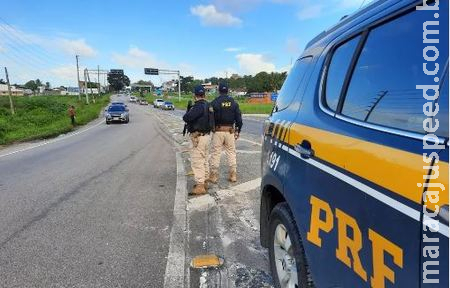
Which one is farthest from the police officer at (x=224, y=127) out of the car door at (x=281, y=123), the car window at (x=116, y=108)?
the car window at (x=116, y=108)

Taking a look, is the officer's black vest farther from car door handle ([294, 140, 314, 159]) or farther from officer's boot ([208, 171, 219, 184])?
car door handle ([294, 140, 314, 159])

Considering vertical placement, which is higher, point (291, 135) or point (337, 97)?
point (337, 97)

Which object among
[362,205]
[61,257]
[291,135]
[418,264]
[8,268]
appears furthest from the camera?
[61,257]

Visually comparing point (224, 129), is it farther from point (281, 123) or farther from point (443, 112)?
point (443, 112)

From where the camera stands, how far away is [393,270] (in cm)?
152

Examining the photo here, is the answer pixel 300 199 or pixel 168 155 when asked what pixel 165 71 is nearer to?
pixel 168 155

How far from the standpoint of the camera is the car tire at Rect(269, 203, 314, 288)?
8.26 feet

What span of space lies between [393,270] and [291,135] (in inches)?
53.8

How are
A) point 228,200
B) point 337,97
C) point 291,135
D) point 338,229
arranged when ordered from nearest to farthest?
point 338,229 < point 337,97 < point 291,135 < point 228,200

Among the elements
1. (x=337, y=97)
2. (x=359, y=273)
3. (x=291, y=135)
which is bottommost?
(x=359, y=273)

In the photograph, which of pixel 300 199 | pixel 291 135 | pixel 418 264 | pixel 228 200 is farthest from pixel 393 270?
pixel 228 200

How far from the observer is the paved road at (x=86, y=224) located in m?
3.85

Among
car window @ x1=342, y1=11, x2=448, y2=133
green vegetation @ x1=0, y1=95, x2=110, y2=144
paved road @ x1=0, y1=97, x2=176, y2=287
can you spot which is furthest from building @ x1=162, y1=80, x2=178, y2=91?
car window @ x1=342, y1=11, x2=448, y2=133

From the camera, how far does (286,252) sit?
2914 millimetres
